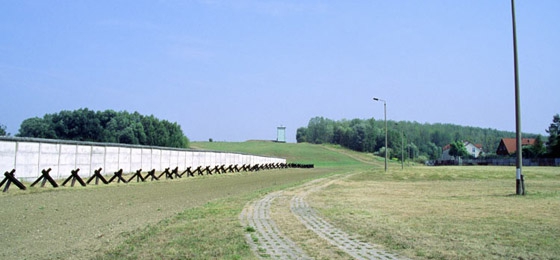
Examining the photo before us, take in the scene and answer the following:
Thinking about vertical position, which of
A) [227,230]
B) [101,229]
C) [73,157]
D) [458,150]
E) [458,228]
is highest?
[458,150]

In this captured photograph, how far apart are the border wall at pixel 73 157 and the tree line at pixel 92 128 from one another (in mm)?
64355

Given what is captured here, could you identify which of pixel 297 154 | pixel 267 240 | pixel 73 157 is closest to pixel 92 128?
pixel 297 154

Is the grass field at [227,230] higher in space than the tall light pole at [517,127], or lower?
lower

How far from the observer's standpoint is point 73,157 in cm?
2956

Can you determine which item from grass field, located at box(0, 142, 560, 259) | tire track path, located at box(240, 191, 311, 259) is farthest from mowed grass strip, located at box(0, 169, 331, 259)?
tire track path, located at box(240, 191, 311, 259)

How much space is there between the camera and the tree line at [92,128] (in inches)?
4065

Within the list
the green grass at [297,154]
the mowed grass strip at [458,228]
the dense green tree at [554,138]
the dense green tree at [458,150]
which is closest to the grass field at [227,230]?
the mowed grass strip at [458,228]

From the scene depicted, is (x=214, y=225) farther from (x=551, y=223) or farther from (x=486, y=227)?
(x=551, y=223)

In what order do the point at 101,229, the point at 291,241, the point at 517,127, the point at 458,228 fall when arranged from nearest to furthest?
1. the point at 291,241
2. the point at 458,228
3. the point at 101,229
4. the point at 517,127

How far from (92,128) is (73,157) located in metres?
84.5

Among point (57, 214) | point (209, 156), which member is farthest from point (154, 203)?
point (209, 156)

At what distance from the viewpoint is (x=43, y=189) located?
22125 millimetres

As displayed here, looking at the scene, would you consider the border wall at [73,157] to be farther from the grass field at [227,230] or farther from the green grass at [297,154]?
the green grass at [297,154]

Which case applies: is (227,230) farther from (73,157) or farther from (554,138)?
(554,138)
